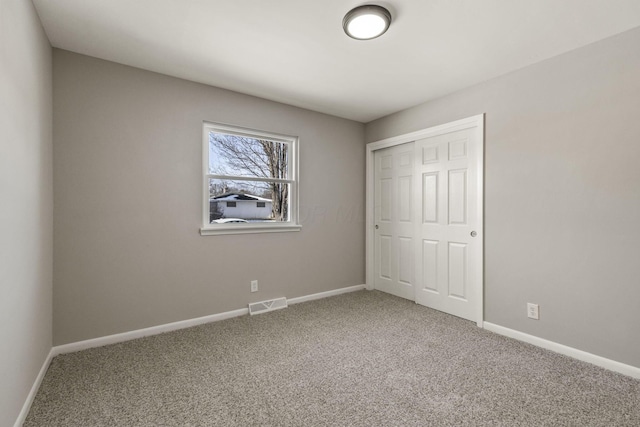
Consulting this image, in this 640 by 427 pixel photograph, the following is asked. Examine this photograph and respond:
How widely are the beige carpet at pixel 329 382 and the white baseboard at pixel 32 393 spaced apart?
1.4 inches

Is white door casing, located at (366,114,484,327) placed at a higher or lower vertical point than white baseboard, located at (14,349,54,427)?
higher

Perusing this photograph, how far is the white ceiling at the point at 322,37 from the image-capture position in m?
1.91

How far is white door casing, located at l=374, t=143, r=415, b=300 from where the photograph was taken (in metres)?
3.80

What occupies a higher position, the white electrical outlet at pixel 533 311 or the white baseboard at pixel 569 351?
the white electrical outlet at pixel 533 311

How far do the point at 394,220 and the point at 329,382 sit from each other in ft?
7.96

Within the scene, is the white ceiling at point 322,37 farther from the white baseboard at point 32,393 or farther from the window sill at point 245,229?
the white baseboard at point 32,393

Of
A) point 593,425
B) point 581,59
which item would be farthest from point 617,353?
point 581,59

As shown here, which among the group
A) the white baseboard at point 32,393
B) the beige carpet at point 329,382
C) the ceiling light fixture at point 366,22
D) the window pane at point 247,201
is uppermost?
the ceiling light fixture at point 366,22

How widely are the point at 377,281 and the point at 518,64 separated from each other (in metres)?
2.95

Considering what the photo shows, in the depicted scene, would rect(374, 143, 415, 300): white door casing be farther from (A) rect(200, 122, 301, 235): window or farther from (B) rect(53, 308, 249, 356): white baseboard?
(B) rect(53, 308, 249, 356): white baseboard

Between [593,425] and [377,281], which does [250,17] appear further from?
[377,281]

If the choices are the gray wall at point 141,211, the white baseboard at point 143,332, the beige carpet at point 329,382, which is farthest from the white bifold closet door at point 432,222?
the white baseboard at point 143,332

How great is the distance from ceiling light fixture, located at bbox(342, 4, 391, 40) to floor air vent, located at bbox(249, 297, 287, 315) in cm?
274

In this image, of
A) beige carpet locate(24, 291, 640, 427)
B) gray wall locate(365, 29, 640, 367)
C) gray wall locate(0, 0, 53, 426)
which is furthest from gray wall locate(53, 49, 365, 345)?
gray wall locate(365, 29, 640, 367)
